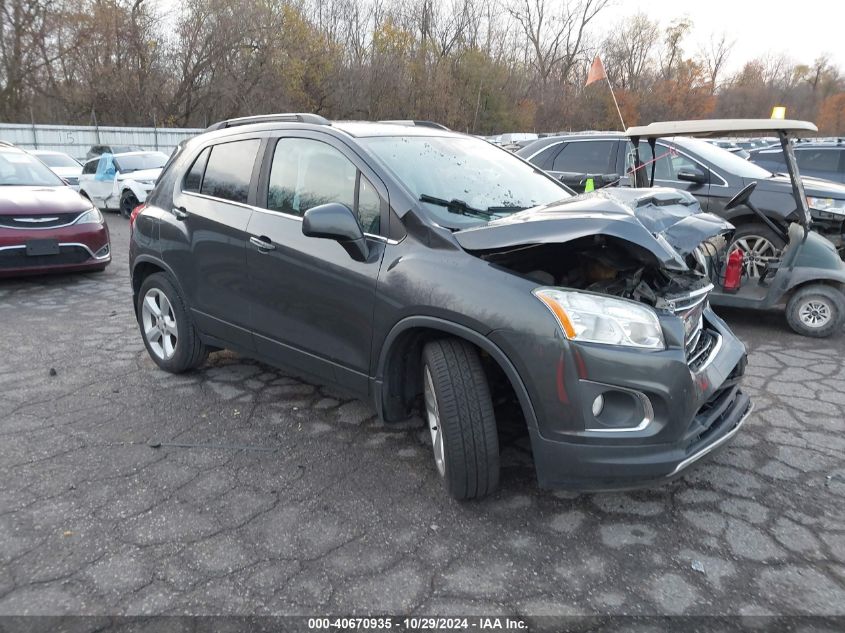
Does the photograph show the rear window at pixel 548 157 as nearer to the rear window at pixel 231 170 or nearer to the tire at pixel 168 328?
the rear window at pixel 231 170

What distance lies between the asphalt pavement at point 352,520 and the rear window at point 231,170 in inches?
53.1

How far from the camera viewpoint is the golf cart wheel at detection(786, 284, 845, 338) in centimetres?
552

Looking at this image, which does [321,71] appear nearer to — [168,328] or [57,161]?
[57,161]

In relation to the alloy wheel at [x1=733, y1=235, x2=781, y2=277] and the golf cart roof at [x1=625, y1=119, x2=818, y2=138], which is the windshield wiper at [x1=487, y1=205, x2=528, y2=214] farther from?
the alloy wheel at [x1=733, y1=235, x2=781, y2=277]

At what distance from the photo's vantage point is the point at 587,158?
7.89 m

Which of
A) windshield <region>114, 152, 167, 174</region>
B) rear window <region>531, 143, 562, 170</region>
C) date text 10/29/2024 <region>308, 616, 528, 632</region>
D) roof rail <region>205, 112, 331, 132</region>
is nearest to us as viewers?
date text 10/29/2024 <region>308, 616, 528, 632</region>

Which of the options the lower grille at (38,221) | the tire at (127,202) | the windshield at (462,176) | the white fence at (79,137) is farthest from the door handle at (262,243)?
the white fence at (79,137)

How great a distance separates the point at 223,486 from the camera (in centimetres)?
310

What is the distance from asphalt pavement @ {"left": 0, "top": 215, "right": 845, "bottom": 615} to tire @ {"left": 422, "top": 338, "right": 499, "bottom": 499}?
22 cm

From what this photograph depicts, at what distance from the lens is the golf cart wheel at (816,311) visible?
5.52 metres

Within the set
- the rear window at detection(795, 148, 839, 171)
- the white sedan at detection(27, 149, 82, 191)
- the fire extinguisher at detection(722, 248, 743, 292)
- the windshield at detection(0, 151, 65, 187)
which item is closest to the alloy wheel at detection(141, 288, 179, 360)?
the windshield at detection(0, 151, 65, 187)

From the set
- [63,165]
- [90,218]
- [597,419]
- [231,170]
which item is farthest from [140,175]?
[597,419]

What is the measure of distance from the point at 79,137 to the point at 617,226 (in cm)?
2689

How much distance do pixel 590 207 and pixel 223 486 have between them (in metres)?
2.21
